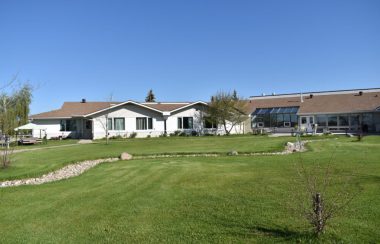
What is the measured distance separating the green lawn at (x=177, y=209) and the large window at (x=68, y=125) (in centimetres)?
3192

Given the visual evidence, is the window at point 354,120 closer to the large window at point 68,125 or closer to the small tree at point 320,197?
the large window at point 68,125

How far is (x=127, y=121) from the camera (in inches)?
1623

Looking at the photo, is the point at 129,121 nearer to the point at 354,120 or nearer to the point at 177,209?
the point at 354,120

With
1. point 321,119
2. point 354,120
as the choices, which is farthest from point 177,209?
point 321,119

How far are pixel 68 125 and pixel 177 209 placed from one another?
38.1 m

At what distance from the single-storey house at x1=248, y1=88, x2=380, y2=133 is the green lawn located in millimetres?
29914

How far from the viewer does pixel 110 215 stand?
7.97 meters

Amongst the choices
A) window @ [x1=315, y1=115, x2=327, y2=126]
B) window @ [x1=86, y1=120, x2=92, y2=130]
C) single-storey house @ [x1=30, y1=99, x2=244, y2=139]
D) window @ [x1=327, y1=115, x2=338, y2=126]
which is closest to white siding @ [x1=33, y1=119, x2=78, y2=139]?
single-storey house @ [x1=30, y1=99, x2=244, y2=139]

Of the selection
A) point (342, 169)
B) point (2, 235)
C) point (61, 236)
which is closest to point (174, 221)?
point (61, 236)

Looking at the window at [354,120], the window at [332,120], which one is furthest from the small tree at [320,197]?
the window at [332,120]

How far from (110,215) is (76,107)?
1636 inches

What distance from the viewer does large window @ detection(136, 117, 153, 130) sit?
41812 millimetres

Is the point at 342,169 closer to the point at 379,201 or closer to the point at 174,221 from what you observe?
the point at 379,201

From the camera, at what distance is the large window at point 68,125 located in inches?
1710
